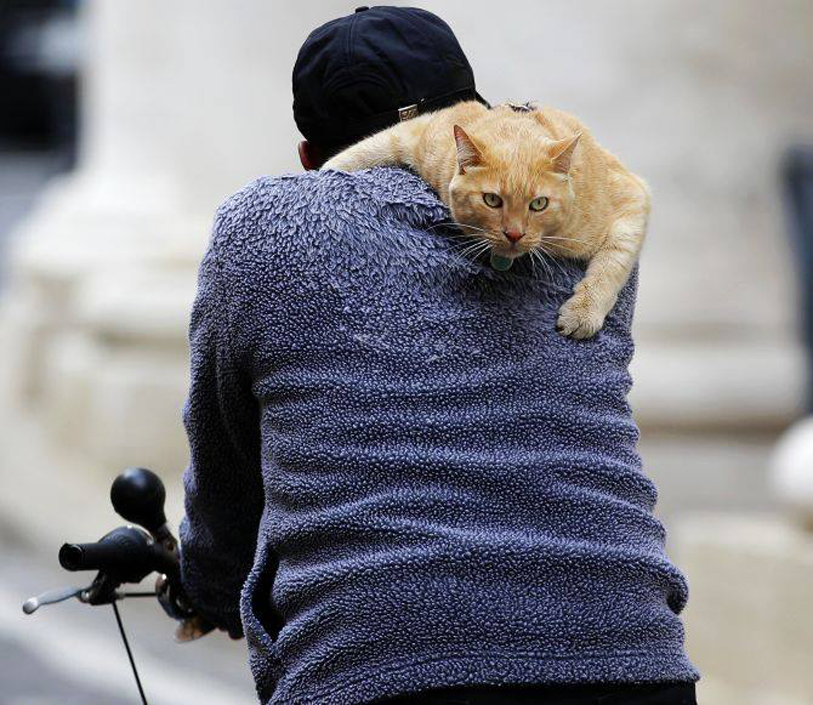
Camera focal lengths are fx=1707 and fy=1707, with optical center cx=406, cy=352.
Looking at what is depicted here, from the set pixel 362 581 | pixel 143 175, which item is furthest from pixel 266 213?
pixel 143 175

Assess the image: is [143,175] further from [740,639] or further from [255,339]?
[255,339]

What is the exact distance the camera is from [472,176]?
220cm

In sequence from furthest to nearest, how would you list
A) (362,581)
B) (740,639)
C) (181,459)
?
1. (181,459)
2. (740,639)
3. (362,581)

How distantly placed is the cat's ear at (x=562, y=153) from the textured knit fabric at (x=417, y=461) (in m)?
0.14

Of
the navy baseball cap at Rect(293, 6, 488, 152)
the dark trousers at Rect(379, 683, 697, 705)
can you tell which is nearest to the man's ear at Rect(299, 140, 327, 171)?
the navy baseball cap at Rect(293, 6, 488, 152)

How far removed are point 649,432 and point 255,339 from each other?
12.1 feet

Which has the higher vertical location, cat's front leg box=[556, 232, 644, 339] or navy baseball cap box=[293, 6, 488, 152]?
navy baseball cap box=[293, 6, 488, 152]

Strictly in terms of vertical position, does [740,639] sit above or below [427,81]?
below

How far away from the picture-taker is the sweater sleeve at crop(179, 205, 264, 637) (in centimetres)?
214

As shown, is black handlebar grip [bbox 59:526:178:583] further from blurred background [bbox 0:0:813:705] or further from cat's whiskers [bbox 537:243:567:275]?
blurred background [bbox 0:0:813:705]

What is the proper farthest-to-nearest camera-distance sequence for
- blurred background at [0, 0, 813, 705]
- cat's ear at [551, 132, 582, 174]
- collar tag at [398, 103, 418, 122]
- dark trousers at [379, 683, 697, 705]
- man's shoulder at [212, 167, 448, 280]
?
1. blurred background at [0, 0, 813, 705]
2. collar tag at [398, 103, 418, 122]
3. cat's ear at [551, 132, 582, 174]
4. man's shoulder at [212, 167, 448, 280]
5. dark trousers at [379, 683, 697, 705]

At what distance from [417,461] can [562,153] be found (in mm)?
469

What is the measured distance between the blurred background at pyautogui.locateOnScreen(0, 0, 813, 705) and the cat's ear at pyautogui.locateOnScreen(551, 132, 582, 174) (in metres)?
2.67

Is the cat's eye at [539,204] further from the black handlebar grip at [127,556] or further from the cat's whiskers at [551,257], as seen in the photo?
the black handlebar grip at [127,556]
